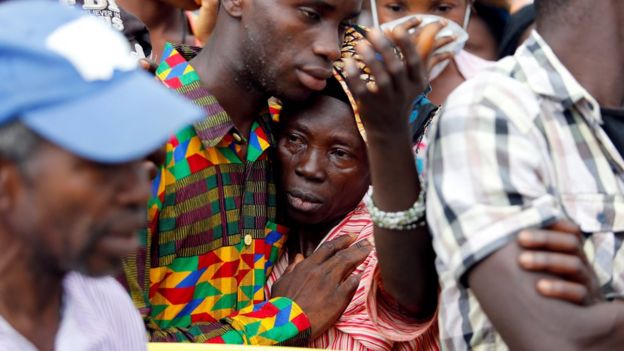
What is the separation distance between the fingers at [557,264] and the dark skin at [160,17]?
9.80ft

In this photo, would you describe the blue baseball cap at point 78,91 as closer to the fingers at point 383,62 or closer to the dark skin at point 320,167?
the fingers at point 383,62

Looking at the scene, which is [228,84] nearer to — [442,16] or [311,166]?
[311,166]

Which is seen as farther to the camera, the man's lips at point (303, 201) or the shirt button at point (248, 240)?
the man's lips at point (303, 201)

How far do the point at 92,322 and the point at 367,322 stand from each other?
3.95ft

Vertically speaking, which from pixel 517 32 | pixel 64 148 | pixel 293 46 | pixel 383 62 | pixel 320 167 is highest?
pixel 64 148

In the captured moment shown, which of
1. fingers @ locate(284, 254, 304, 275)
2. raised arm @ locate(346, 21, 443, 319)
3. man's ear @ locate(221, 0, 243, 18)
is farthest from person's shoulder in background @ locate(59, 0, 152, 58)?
raised arm @ locate(346, 21, 443, 319)

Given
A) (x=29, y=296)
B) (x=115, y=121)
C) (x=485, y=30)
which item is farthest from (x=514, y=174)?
(x=485, y=30)

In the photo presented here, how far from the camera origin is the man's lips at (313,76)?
9.54 feet

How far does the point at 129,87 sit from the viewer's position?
59.6 inches

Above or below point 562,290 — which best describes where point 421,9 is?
below

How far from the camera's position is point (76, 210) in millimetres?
1511

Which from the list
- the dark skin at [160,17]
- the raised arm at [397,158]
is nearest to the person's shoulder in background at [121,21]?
the dark skin at [160,17]

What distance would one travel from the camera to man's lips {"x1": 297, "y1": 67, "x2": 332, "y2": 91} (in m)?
2.91

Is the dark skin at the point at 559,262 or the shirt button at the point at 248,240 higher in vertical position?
the dark skin at the point at 559,262
